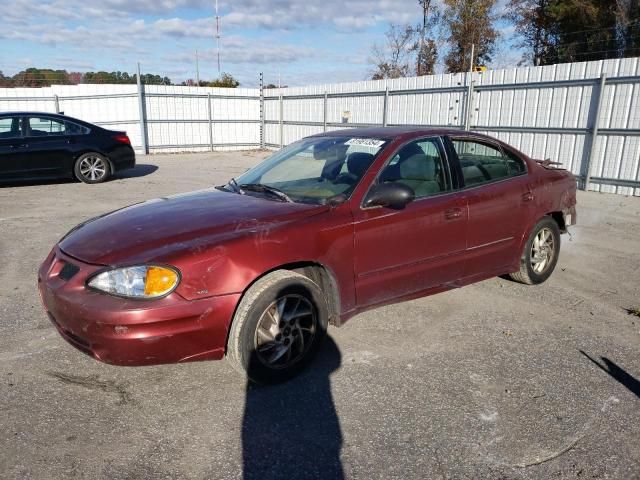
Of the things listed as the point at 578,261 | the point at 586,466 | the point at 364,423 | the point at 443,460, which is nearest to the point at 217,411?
the point at 364,423

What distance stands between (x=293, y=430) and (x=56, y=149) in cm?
1000

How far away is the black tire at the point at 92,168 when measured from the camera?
11045 mm

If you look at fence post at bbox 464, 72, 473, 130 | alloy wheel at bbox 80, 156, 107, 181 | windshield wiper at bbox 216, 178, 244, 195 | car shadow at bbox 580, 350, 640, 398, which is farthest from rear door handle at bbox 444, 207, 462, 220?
alloy wheel at bbox 80, 156, 107, 181

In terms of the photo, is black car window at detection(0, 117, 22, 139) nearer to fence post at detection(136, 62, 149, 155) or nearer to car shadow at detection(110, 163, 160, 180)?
car shadow at detection(110, 163, 160, 180)

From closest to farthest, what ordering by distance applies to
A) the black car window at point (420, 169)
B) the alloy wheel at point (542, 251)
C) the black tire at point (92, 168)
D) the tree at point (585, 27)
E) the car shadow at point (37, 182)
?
the black car window at point (420, 169)
the alloy wheel at point (542, 251)
the car shadow at point (37, 182)
the black tire at point (92, 168)
the tree at point (585, 27)

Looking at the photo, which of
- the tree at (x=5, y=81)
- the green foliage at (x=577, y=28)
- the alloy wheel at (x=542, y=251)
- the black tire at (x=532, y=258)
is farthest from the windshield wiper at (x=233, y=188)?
the tree at (x=5, y=81)

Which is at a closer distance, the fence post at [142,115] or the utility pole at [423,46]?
the fence post at [142,115]

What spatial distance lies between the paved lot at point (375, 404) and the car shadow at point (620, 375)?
0.01m

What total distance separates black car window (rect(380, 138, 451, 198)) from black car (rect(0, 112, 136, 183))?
9.15 meters

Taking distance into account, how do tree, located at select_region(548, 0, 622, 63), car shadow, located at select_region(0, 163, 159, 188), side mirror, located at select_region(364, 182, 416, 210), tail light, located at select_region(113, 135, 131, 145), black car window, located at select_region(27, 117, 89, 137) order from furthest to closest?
tree, located at select_region(548, 0, 622, 63) → tail light, located at select_region(113, 135, 131, 145) → car shadow, located at select_region(0, 163, 159, 188) → black car window, located at select_region(27, 117, 89, 137) → side mirror, located at select_region(364, 182, 416, 210)

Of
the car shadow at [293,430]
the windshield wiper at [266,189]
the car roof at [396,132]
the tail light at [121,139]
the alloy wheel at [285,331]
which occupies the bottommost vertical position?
the car shadow at [293,430]

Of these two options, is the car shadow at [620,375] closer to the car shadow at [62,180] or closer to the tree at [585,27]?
the car shadow at [62,180]

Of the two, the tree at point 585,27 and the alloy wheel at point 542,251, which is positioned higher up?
the tree at point 585,27

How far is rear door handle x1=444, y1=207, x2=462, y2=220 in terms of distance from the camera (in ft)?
12.8
